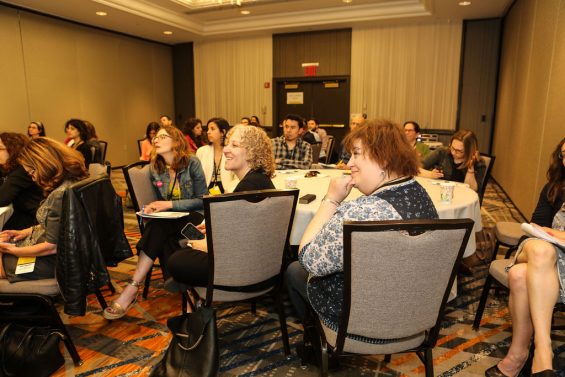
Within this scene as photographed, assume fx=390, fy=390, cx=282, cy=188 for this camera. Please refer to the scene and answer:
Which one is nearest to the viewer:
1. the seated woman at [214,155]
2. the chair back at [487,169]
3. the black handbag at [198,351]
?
the black handbag at [198,351]

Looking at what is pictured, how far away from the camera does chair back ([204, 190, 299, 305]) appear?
→ 67.4 inches

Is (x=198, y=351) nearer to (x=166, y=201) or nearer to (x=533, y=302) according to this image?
(x=166, y=201)

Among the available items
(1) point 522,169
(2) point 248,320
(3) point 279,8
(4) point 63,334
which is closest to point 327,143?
(1) point 522,169

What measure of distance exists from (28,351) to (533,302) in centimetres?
248

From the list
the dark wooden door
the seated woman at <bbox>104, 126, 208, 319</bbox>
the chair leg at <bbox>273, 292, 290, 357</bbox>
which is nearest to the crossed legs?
the chair leg at <bbox>273, 292, 290, 357</bbox>

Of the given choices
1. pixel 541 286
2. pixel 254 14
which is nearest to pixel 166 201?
pixel 541 286

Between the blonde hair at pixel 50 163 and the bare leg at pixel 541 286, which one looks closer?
the bare leg at pixel 541 286

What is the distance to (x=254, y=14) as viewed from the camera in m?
8.75

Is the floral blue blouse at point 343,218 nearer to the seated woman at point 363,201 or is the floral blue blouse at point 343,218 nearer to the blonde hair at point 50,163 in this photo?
the seated woman at point 363,201

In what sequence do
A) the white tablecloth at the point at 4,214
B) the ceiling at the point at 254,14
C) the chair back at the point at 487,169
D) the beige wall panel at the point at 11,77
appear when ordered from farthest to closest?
the ceiling at the point at 254,14 < the beige wall panel at the point at 11,77 < the chair back at the point at 487,169 < the white tablecloth at the point at 4,214

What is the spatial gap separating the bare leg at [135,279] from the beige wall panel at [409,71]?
23.8ft

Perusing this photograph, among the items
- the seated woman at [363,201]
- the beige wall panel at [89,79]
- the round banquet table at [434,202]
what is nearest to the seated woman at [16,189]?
the round banquet table at [434,202]

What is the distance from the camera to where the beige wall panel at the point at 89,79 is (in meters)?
7.43

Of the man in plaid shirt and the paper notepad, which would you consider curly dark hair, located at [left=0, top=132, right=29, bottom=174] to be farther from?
the paper notepad
